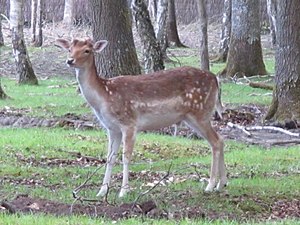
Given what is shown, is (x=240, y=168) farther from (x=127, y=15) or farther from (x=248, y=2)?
(x=248, y=2)

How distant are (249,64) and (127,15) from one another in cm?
797

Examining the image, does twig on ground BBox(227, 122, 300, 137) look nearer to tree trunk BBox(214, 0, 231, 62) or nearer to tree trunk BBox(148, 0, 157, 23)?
tree trunk BBox(214, 0, 231, 62)

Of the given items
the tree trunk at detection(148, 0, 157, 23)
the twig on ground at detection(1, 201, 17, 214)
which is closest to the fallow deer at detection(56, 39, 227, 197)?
the twig on ground at detection(1, 201, 17, 214)

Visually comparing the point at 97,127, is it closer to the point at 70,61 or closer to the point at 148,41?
the point at 148,41

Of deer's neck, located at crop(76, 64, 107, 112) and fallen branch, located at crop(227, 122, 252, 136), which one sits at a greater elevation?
deer's neck, located at crop(76, 64, 107, 112)

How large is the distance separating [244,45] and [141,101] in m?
14.8

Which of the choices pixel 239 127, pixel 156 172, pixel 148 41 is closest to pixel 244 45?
pixel 148 41

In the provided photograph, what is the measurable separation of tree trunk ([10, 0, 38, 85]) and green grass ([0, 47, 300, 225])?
6.52m

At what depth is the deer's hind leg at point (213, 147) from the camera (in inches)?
366

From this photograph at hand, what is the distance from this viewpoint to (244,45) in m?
23.6

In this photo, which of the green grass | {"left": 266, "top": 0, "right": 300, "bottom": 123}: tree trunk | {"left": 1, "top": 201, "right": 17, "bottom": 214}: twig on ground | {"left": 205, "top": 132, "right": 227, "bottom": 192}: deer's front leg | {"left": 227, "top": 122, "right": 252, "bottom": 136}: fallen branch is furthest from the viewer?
{"left": 266, "top": 0, "right": 300, "bottom": 123}: tree trunk

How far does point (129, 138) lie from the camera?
9.10m

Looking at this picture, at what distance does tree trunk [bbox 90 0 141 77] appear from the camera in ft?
53.0

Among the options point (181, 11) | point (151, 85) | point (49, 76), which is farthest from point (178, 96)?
point (181, 11)
